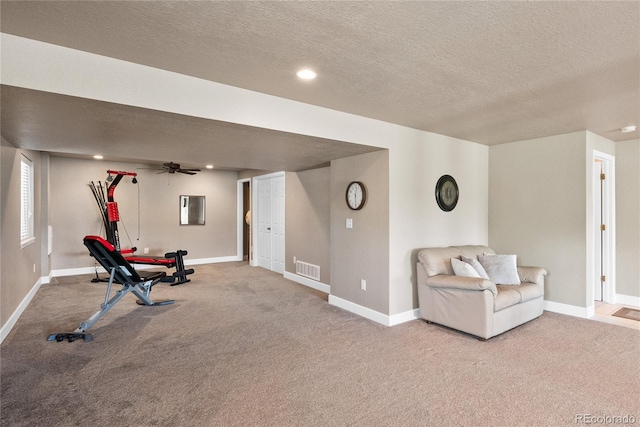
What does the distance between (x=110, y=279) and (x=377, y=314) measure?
304 centimetres

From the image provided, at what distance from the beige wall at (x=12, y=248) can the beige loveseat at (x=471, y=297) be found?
438 cm

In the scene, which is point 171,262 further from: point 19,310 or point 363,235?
point 363,235

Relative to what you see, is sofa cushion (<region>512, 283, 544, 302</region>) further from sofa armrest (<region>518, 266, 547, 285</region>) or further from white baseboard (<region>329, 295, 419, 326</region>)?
white baseboard (<region>329, 295, 419, 326</region>)

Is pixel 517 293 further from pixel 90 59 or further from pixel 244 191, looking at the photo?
pixel 244 191

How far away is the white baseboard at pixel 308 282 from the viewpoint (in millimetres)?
5382

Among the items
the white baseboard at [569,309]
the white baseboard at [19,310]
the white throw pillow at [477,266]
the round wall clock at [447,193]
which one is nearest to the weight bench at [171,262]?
the white baseboard at [19,310]

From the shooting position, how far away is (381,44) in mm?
1989

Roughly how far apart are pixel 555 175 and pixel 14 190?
21.3 feet

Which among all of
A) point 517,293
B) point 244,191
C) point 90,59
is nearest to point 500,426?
point 517,293

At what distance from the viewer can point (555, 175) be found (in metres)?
4.27

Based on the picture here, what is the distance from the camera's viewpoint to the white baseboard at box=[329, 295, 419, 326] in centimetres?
385

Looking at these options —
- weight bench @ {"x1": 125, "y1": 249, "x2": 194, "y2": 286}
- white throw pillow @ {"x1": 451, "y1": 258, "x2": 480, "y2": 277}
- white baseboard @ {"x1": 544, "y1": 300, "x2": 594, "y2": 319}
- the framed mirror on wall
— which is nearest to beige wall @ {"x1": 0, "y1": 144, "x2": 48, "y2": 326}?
weight bench @ {"x1": 125, "y1": 249, "x2": 194, "y2": 286}

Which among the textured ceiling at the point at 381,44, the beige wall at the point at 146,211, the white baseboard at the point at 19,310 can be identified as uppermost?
the textured ceiling at the point at 381,44

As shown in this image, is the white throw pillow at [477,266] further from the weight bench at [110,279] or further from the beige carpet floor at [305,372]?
the weight bench at [110,279]
